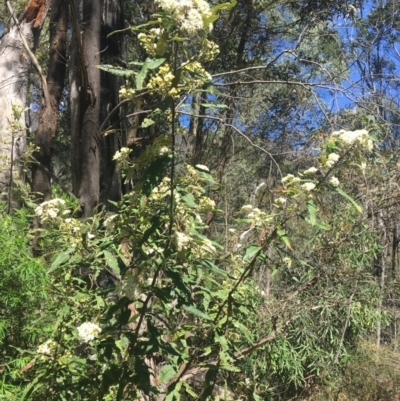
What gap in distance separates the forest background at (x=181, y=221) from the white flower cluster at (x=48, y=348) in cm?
1

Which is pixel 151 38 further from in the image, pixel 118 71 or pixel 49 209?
pixel 49 209

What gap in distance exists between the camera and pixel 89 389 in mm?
2146

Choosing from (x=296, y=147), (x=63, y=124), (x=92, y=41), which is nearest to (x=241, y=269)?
(x=92, y=41)

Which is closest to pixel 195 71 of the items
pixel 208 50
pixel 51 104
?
pixel 208 50

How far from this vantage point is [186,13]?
1492 mm

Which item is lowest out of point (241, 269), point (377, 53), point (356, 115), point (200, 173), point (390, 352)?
point (390, 352)

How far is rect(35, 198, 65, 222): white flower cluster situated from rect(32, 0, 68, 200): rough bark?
2.58m

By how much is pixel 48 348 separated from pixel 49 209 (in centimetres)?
55

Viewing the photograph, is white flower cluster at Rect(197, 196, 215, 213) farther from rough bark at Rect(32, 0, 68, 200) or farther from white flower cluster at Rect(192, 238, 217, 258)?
rough bark at Rect(32, 0, 68, 200)

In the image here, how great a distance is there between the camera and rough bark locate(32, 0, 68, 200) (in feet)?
15.8

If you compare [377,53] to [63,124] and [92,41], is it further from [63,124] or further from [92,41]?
[92,41]

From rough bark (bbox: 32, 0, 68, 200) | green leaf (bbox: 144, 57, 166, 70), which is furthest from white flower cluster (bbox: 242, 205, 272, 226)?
rough bark (bbox: 32, 0, 68, 200)

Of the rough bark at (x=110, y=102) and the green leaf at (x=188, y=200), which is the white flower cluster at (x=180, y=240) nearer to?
the green leaf at (x=188, y=200)

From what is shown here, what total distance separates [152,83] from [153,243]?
0.59m
